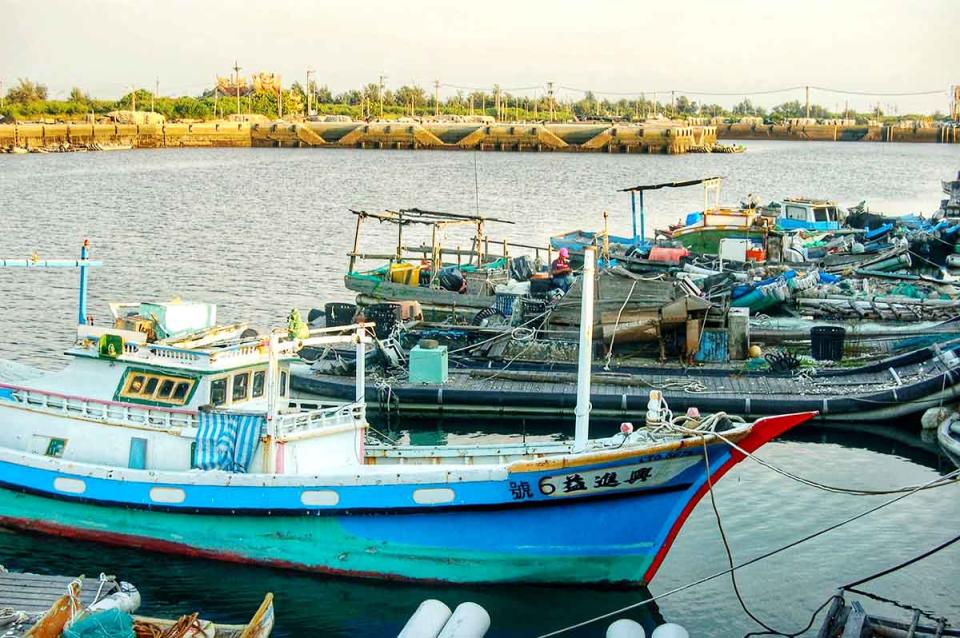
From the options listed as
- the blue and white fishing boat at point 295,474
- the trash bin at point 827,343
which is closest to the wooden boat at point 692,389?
the trash bin at point 827,343

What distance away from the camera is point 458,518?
18.6 metres

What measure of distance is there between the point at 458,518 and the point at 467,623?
Result: 9.88ft

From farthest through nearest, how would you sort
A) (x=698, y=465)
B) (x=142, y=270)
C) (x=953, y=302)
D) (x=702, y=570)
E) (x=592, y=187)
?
1. (x=592, y=187)
2. (x=142, y=270)
3. (x=953, y=302)
4. (x=702, y=570)
5. (x=698, y=465)

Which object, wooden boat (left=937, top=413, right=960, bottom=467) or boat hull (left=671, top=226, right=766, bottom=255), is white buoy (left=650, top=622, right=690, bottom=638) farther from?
boat hull (left=671, top=226, right=766, bottom=255)

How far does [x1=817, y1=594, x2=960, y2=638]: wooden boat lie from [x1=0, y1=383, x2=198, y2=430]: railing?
32.6 feet

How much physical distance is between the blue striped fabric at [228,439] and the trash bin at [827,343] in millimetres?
16439

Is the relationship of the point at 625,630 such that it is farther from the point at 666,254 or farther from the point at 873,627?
the point at 666,254

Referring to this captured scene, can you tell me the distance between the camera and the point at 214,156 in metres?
142

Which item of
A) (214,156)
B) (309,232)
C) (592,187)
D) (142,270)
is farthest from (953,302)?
(214,156)

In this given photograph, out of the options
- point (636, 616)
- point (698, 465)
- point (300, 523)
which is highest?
point (698, 465)

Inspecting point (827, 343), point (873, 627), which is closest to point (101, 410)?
point (873, 627)

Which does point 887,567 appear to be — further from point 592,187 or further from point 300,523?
point 592,187

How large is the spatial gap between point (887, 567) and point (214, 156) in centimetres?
12890

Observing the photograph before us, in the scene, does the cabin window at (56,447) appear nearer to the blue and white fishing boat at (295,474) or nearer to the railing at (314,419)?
the blue and white fishing boat at (295,474)
